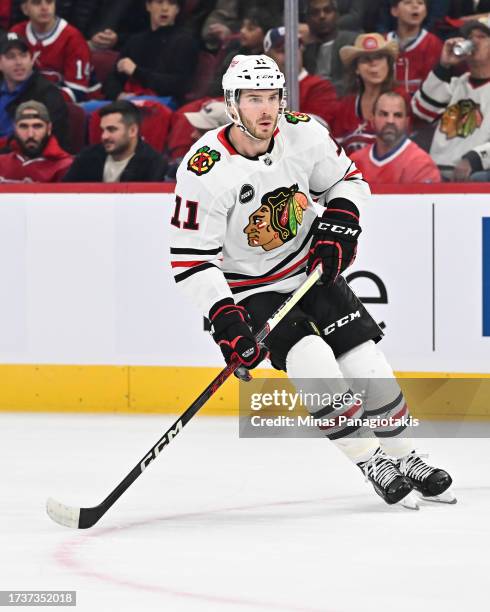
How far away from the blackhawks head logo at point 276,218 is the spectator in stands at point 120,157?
6.20 feet

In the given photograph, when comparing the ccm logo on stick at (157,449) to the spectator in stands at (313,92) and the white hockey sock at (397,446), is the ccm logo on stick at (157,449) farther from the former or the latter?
the spectator in stands at (313,92)

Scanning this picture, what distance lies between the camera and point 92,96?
6.05m

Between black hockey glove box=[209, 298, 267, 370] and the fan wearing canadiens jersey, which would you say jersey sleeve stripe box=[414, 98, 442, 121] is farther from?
black hockey glove box=[209, 298, 267, 370]

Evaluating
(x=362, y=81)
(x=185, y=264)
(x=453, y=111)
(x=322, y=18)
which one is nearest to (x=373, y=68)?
(x=362, y=81)

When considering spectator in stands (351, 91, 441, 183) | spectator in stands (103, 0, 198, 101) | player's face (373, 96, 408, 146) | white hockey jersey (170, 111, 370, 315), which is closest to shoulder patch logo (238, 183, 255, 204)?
white hockey jersey (170, 111, 370, 315)

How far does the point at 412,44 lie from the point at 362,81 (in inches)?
9.3

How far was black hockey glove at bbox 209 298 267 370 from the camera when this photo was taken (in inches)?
138

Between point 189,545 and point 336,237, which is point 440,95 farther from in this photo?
point 189,545

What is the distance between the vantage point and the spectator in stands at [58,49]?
20.0 ft

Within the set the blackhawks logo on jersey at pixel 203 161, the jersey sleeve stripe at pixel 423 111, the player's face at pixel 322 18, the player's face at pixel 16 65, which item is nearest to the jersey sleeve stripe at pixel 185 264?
the blackhawks logo on jersey at pixel 203 161

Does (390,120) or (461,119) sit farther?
(390,120)

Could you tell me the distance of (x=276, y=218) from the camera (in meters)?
3.74

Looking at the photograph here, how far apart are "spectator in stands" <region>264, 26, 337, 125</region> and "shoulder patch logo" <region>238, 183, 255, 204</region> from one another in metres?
1.86

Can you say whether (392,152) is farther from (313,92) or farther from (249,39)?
(249,39)
